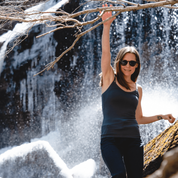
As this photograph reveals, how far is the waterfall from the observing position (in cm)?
604

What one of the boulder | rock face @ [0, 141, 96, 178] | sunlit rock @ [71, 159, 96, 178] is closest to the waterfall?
sunlit rock @ [71, 159, 96, 178]

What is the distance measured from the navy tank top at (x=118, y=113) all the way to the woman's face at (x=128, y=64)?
169mm

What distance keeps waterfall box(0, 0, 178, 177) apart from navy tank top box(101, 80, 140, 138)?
434 centimetres

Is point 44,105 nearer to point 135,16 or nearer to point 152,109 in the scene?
point 152,109

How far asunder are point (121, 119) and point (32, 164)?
70.0 inches

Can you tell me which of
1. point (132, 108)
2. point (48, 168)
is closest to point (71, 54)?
point (48, 168)

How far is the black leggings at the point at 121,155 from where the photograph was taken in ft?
4.47

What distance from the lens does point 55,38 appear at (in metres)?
6.32

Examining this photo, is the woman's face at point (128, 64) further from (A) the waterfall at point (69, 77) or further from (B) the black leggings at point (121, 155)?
(A) the waterfall at point (69, 77)

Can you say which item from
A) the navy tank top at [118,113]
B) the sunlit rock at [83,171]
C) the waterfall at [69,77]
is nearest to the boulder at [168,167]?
the navy tank top at [118,113]

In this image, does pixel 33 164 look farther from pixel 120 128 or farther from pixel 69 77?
pixel 69 77

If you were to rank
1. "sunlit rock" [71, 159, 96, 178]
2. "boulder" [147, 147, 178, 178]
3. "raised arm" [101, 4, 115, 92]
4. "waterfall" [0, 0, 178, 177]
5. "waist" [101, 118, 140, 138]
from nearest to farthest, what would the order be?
"boulder" [147, 147, 178, 178]
"waist" [101, 118, 140, 138]
"raised arm" [101, 4, 115, 92]
"sunlit rock" [71, 159, 96, 178]
"waterfall" [0, 0, 178, 177]

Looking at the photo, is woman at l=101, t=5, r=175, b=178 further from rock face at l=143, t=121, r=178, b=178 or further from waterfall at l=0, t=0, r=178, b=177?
waterfall at l=0, t=0, r=178, b=177

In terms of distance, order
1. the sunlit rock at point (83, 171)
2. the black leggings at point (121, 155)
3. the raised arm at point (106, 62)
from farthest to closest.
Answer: the sunlit rock at point (83, 171), the raised arm at point (106, 62), the black leggings at point (121, 155)
